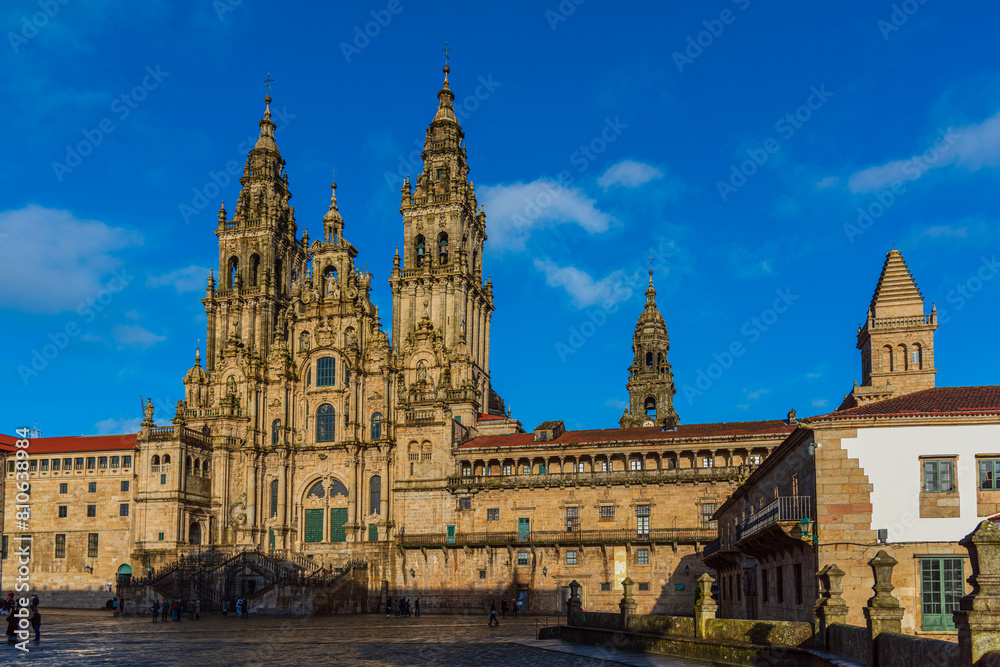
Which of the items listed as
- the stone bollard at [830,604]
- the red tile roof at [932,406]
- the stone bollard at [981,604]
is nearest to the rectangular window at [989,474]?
the red tile roof at [932,406]

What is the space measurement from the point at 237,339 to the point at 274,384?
6348 mm

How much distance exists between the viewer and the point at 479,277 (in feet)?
287

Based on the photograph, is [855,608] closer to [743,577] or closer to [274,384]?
[743,577]

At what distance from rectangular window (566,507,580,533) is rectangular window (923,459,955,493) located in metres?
36.9

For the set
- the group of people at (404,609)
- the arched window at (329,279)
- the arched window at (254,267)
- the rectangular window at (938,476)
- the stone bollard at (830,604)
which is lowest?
the group of people at (404,609)

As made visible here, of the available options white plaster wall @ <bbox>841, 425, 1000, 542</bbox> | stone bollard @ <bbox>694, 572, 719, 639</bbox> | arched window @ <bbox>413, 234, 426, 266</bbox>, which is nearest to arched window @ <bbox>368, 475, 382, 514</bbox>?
arched window @ <bbox>413, 234, 426, 266</bbox>

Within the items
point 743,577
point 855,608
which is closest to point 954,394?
point 855,608

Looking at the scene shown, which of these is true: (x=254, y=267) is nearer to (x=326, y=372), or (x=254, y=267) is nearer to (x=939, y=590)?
(x=326, y=372)

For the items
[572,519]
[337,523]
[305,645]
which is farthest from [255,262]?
[305,645]

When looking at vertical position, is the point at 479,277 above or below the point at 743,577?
above

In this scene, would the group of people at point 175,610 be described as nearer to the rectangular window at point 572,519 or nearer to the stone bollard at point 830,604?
the rectangular window at point 572,519

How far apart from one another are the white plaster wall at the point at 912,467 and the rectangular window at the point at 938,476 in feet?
0.73

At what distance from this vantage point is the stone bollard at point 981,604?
1440cm

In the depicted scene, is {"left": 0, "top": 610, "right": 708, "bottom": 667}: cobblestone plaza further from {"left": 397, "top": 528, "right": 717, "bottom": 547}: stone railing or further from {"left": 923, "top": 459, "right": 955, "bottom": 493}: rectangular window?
{"left": 923, "top": 459, "right": 955, "bottom": 493}: rectangular window
